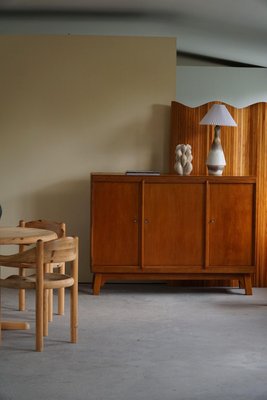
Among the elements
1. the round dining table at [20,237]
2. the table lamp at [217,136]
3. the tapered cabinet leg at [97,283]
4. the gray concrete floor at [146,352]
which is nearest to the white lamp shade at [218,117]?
the table lamp at [217,136]

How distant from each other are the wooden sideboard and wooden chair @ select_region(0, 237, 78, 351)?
1800 mm

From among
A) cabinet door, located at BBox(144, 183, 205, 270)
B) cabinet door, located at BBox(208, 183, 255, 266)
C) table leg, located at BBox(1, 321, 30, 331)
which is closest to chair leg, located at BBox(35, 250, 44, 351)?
table leg, located at BBox(1, 321, 30, 331)

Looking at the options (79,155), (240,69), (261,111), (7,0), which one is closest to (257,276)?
(261,111)

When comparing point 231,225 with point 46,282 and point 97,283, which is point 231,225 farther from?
point 46,282

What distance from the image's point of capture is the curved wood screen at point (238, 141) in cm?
804

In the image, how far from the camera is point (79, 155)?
26.9ft

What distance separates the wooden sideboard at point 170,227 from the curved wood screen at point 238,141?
1.60 ft

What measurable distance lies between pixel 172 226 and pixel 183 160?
68cm

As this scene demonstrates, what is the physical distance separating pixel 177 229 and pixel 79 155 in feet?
4.56

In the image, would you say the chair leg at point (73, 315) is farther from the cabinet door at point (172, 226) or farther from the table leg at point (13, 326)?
the cabinet door at point (172, 226)

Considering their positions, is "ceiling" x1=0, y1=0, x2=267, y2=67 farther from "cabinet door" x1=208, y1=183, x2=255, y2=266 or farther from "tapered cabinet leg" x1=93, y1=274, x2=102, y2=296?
"tapered cabinet leg" x1=93, y1=274, x2=102, y2=296

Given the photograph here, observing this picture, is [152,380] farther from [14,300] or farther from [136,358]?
[14,300]

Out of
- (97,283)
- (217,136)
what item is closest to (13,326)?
(97,283)

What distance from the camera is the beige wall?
8.12 m
